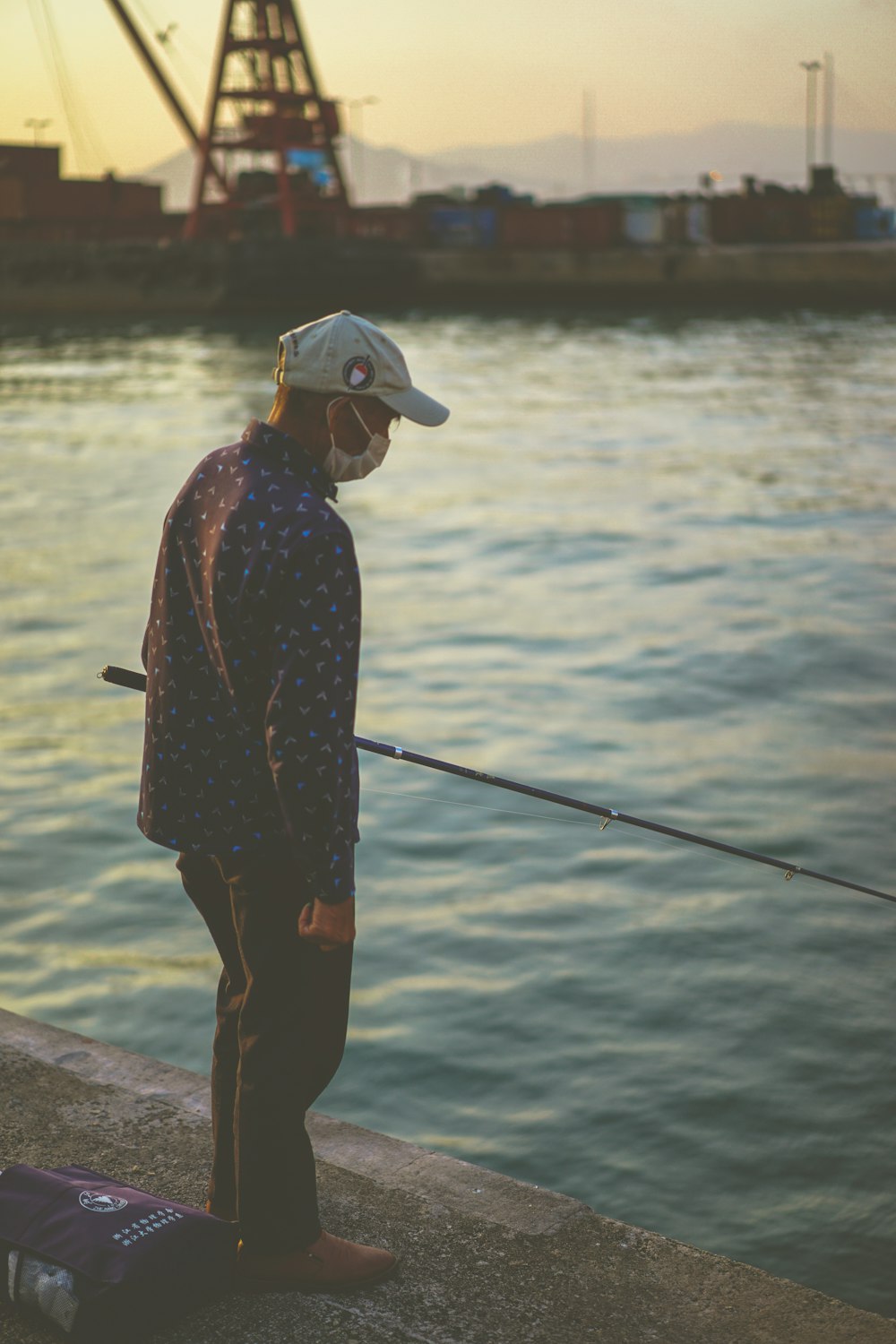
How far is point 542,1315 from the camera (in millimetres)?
2777

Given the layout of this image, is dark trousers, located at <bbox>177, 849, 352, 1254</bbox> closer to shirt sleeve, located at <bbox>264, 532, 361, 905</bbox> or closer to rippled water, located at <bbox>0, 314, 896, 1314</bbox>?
shirt sleeve, located at <bbox>264, 532, 361, 905</bbox>

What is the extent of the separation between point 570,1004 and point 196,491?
387 cm

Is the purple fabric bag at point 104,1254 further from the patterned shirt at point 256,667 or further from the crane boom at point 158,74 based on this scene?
the crane boom at point 158,74

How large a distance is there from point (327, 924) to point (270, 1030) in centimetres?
29

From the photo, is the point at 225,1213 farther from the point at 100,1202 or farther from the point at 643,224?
the point at 643,224

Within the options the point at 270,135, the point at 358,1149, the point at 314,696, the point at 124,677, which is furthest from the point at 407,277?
the point at 314,696

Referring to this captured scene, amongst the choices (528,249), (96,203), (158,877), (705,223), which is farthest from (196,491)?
(96,203)

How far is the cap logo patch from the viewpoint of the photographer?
2467 mm

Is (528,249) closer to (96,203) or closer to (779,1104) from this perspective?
(96,203)

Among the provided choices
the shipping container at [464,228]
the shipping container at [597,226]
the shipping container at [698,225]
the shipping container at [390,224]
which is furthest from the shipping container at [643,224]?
the shipping container at [390,224]

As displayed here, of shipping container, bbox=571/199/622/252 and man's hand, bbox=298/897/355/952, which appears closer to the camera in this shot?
man's hand, bbox=298/897/355/952

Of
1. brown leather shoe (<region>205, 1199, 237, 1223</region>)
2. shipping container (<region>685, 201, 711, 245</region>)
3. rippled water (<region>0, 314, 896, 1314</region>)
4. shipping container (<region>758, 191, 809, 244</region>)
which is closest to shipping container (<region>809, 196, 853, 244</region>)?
shipping container (<region>758, 191, 809, 244</region>)

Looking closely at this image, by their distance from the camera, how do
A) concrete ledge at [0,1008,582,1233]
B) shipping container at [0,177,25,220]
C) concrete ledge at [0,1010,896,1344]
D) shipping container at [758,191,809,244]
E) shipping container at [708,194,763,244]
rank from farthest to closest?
shipping container at [0,177,25,220] → shipping container at [758,191,809,244] → shipping container at [708,194,763,244] → concrete ledge at [0,1008,582,1233] → concrete ledge at [0,1010,896,1344]

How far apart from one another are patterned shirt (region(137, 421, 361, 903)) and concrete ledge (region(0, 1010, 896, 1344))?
0.80m
